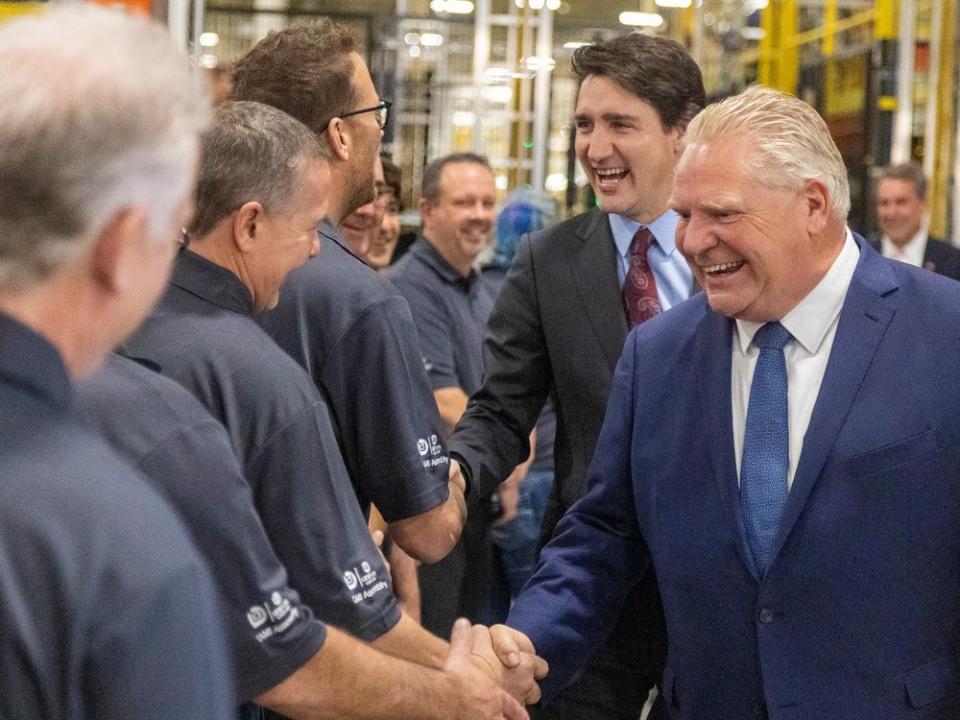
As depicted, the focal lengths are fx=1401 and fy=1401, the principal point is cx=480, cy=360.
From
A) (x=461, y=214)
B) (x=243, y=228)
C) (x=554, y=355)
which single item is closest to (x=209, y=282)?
(x=243, y=228)

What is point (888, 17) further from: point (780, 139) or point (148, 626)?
point (148, 626)

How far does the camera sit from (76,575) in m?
1.04

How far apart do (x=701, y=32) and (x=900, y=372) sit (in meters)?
11.4

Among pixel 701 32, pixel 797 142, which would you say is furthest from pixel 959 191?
pixel 797 142

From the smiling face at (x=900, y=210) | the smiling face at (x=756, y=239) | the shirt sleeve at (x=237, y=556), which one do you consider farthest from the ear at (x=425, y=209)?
the shirt sleeve at (x=237, y=556)

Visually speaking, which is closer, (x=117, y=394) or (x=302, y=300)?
(x=117, y=394)

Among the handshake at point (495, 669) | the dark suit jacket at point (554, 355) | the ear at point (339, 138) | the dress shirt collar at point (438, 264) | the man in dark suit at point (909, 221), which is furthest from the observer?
the man in dark suit at point (909, 221)

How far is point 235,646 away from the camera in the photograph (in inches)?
65.1

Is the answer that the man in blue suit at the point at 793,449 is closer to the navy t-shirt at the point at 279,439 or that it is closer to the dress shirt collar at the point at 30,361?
the navy t-shirt at the point at 279,439

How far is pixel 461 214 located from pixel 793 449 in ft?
11.4

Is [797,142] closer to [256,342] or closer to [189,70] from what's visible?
[256,342]

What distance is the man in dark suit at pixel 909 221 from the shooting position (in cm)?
850

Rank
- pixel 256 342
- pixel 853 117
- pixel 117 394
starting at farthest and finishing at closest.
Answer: pixel 853 117 → pixel 256 342 → pixel 117 394

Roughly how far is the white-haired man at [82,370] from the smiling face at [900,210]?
8002 millimetres
